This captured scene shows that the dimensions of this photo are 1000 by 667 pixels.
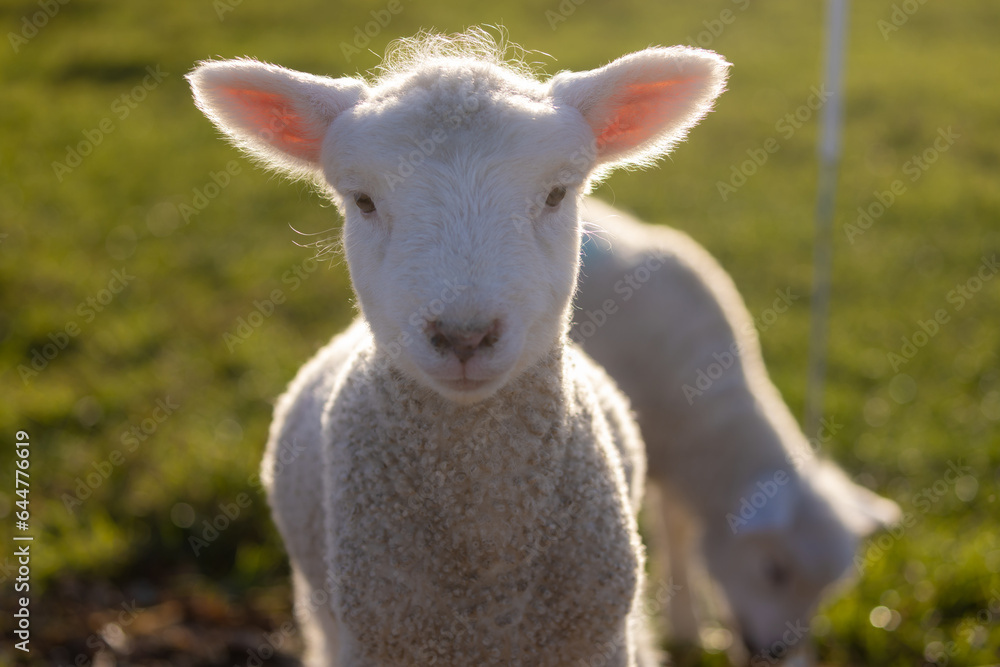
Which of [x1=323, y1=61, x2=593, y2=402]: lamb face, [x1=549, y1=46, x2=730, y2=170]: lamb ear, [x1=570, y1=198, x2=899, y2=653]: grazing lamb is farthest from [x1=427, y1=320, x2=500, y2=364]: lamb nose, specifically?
[x1=570, y1=198, x2=899, y2=653]: grazing lamb

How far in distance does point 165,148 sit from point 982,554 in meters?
10.6

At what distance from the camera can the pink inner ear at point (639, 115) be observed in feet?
8.48

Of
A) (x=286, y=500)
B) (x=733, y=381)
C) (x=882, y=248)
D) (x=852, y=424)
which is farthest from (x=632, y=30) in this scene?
(x=286, y=500)

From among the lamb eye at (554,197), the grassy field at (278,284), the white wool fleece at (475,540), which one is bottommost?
the grassy field at (278,284)

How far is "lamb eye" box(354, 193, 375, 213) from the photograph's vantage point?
7.99ft

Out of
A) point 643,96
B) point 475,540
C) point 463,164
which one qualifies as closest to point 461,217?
point 463,164

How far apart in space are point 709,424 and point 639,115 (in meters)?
2.29

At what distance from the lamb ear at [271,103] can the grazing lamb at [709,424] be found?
6.38ft

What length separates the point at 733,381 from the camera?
4555 millimetres

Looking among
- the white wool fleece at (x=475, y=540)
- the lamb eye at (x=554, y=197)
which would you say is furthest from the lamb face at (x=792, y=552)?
the lamb eye at (x=554, y=197)

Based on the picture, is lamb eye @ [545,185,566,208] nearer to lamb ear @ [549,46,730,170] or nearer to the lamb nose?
lamb ear @ [549,46,730,170]

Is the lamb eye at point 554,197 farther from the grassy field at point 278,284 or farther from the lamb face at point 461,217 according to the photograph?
the grassy field at point 278,284

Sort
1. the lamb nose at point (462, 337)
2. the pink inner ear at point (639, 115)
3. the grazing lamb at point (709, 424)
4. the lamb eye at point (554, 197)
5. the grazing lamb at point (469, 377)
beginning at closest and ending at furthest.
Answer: the lamb nose at point (462, 337) → the grazing lamb at point (469, 377) → the lamb eye at point (554, 197) → the pink inner ear at point (639, 115) → the grazing lamb at point (709, 424)

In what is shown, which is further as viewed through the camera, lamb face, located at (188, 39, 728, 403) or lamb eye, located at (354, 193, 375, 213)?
lamb eye, located at (354, 193, 375, 213)
